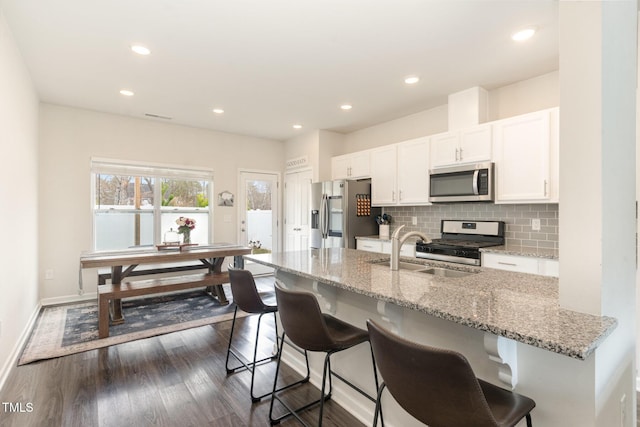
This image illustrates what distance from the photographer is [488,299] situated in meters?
1.29

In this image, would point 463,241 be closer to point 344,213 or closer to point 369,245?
point 369,245

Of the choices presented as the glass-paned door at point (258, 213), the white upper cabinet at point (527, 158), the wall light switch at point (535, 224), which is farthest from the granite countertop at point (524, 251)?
the glass-paned door at point (258, 213)

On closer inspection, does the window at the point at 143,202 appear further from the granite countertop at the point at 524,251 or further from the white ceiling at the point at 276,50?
the granite countertop at the point at 524,251

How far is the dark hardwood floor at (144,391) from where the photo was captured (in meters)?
1.93

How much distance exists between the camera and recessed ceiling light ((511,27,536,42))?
97.1 inches

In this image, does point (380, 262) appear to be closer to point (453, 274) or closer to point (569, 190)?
point (453, 274)

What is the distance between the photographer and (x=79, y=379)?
239 centimetres

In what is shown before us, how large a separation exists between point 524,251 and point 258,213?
14.4 ft

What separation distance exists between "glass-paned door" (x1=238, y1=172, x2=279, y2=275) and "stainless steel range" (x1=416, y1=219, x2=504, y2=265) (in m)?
3.25

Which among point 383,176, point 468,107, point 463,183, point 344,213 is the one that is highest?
point 468,107

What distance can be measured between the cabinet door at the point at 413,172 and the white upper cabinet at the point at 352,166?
2.00ft

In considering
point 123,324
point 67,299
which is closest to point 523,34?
point 123,324

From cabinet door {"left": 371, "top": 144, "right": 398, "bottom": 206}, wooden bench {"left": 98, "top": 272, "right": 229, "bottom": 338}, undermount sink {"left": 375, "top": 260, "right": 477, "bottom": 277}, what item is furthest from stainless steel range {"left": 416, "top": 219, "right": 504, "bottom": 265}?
wooden bench {"left": 98, "top": 272, "right": 229, "bottom": 338}

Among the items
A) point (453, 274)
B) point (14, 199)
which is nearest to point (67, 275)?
point (14, 199)
